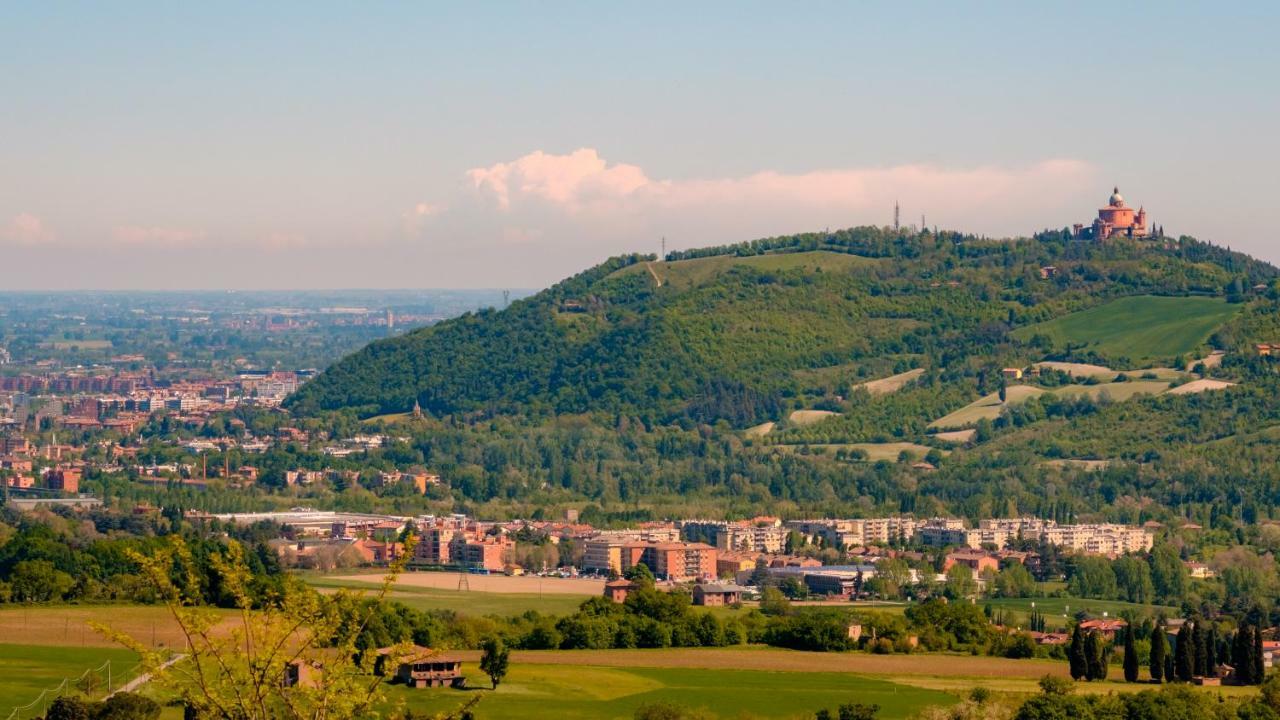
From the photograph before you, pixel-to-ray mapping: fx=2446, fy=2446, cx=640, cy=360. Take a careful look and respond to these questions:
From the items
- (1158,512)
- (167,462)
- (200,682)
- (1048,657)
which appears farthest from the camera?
(167,462)

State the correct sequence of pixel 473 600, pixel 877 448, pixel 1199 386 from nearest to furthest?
pixel 473 600 < pixel 1199 386 < pixel 877 448

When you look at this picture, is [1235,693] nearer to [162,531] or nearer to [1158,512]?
[162,531]

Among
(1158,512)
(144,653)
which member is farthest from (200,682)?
(1158,512)

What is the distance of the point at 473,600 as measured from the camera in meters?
105

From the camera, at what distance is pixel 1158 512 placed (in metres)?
152

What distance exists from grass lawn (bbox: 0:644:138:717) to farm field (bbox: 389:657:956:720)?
30.0 ft

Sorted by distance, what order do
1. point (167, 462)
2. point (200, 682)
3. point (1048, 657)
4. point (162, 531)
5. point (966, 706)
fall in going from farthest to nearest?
point (167, 462), point (162, 531), point (1048, 657), point (966, 706), point (200, 682)

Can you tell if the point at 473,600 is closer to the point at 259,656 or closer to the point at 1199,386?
the point at 259,656

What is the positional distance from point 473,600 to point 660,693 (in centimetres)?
3738

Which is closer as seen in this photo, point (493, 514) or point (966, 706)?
point (966, 706)

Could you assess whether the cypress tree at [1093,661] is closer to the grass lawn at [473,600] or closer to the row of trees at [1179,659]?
the row of trees at [1179,659]

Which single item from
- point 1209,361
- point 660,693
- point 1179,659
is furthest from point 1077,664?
point 1209,361

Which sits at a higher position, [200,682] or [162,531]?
[200,682]

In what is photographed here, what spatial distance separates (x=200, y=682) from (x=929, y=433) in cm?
17457
